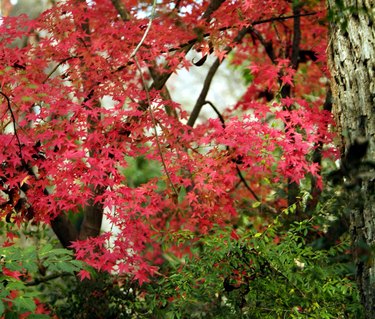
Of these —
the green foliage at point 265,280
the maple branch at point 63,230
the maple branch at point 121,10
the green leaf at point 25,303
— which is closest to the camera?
the green leaf at point 25,303

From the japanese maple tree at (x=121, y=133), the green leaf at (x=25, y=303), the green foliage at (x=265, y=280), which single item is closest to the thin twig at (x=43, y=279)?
the japanese maple tree at (x=121, y=133)

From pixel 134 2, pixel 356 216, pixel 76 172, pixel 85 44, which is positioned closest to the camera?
pixel 356 216

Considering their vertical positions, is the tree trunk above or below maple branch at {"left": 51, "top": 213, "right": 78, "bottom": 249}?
above

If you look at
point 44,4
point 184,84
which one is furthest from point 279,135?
point 184,84

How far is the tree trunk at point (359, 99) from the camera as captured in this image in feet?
11.3

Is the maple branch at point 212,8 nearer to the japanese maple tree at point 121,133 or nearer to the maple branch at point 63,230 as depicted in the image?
the japanese maple tree at point 121,133

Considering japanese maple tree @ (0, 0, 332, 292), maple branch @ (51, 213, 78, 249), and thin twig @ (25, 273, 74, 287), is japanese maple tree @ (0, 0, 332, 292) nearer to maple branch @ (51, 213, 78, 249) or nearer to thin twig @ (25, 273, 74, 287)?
maple branch @ (51, 213, 78, 249)

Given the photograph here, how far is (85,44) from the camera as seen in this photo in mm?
4855

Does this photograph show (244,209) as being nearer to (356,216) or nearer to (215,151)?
(215,151)

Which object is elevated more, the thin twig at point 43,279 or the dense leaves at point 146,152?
the dense leaves at point 146,152

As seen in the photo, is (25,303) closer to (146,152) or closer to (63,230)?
(146,152)

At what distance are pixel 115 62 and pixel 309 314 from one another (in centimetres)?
223

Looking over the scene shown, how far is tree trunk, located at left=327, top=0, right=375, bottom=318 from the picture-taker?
345 centimetres

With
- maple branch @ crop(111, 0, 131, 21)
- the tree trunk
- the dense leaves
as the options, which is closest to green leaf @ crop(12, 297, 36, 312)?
the dense leaves
